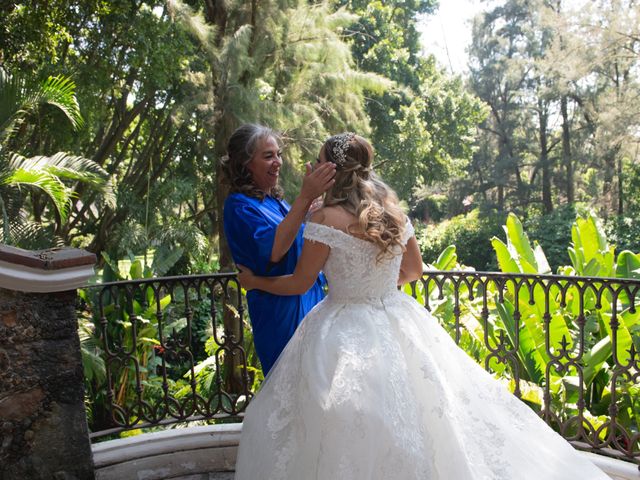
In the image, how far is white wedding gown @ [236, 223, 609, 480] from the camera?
7.29ft

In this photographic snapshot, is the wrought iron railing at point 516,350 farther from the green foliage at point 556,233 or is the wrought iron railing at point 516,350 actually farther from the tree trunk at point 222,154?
the green foliage at point 556,233

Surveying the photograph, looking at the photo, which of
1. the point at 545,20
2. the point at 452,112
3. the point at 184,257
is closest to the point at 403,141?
the point at 452,112

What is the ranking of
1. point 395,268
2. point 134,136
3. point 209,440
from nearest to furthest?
1. point 395,268
2. point 209,440
3. point 134,136

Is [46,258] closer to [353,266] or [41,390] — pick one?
[41,390]

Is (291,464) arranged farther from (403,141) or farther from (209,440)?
(403,141)

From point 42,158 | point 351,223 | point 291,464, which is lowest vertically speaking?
point 291,464

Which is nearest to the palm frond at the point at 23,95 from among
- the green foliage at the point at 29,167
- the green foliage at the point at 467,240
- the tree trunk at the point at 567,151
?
the green foliage at the point at 29,167

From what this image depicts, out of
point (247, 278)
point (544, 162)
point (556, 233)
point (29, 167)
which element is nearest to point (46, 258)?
point (247, 278)

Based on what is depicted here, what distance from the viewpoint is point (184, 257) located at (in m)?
11.5

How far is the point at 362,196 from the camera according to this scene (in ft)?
8.05

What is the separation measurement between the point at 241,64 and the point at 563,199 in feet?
87.3

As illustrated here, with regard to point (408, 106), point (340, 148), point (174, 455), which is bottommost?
point (174, 455)

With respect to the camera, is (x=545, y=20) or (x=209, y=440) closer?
(x=209, y=440)

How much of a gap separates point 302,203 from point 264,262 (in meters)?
0.40
